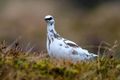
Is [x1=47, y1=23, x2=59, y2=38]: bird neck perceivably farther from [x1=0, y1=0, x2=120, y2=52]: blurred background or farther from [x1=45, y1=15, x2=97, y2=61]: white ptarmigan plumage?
[x1=0, y1=0, x2=120, y2=52]: blurred background

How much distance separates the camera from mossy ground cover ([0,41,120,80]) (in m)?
11.0

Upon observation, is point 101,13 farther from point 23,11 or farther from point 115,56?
point 115,56

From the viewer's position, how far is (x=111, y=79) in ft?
Answer: 37.0

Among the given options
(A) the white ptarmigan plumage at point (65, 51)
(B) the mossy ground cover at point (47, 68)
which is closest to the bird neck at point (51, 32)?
(A) the white ptarmigan plumage at point (65, 51)

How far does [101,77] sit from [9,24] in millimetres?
28008

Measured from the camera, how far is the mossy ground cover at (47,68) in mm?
11023

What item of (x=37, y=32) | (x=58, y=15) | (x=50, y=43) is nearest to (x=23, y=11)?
(x=58, y=15)

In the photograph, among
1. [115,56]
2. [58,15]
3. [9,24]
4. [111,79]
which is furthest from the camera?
[58,15]

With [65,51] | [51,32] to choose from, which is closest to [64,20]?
[51,32]

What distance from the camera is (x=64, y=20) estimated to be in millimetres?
42062

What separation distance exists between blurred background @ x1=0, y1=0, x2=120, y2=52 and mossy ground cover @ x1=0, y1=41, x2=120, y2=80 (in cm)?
2173

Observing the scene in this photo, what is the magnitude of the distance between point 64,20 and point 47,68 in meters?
30.7

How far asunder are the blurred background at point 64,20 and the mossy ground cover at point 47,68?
71.3 feet

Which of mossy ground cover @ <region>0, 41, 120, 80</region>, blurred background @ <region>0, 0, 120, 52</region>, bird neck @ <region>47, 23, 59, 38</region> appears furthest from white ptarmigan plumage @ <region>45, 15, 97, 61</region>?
blurred background @ <region>0, 0, 120, 52</region>
